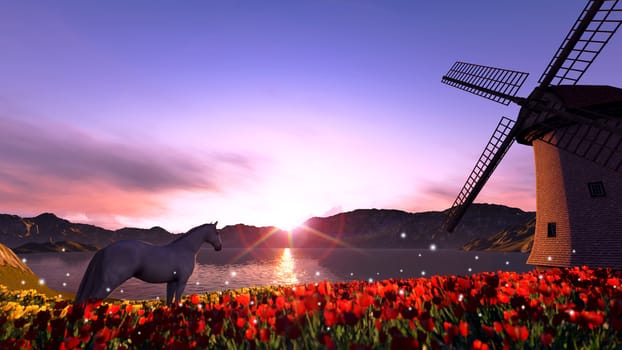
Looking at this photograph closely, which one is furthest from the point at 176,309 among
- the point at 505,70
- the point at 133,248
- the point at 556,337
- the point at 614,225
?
the point at 505,70

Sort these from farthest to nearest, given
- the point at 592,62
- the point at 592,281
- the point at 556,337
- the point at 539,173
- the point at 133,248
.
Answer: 1. the point at 539,173
2. the point at 592,62
3. the point at 133,248
4. the point at 592,281
5. the point at 556,337

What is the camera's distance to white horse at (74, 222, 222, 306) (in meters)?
9.27

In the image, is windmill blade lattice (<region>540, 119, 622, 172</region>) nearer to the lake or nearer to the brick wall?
the brick wall

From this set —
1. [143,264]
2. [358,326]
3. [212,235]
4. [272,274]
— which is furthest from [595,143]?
[272,274]

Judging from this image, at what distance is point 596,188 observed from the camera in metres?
17.3

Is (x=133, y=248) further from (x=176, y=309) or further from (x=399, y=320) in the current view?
(x=399, y=320)

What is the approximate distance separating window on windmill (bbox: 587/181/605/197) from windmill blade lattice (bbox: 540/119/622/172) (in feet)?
3.08

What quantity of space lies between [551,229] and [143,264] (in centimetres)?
1907

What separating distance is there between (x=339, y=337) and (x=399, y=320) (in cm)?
91

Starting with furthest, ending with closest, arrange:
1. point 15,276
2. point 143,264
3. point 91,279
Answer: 1. point 15,276
2. point 143,264
3. point 91,279

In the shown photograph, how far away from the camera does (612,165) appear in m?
16.8

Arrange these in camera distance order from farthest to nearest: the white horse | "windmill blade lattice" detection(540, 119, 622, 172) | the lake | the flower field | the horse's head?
the lake → "windmill blade lattice" detection(540, 119, 622, 172) → the horse's head → the white horse → the flower field

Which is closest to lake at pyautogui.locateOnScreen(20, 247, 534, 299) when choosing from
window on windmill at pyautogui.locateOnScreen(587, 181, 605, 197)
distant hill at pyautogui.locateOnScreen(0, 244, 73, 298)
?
distant hill at pyautogui.locateOnScreen(0, 244, 73, 298)

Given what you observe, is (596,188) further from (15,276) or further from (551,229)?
(15,276)
